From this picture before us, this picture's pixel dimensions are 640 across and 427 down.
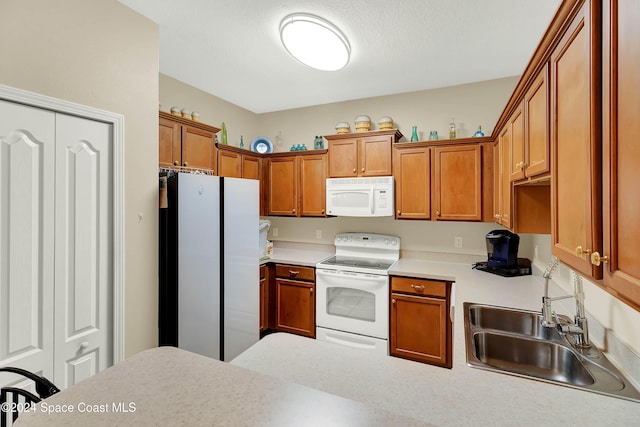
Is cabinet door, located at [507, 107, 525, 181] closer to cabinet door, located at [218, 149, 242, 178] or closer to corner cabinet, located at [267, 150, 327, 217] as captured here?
corner cabinet, located at [267, 150, 327, 217]

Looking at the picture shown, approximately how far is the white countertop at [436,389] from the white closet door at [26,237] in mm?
1128

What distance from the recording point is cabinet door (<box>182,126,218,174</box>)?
249 centimetres

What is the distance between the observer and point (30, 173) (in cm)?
142

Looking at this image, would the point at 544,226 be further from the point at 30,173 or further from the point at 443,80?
the point at 30,173

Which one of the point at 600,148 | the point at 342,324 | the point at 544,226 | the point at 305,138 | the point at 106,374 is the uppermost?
the point at 305,138

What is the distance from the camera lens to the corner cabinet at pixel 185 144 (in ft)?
7.54

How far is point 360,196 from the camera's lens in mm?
3041

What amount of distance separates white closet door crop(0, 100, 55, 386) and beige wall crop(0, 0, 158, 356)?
0.21 metres

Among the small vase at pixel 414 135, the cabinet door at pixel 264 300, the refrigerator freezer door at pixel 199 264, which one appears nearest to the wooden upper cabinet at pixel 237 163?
the refrigerator freezer door at pixel 199 264

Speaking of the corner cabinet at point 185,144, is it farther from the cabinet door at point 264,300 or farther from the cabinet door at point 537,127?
the cabinet door at point 537,127

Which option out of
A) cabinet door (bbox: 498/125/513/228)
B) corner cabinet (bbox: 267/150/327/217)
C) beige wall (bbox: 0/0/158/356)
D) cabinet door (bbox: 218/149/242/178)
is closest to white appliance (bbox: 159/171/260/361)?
beige wall (bbox: 0/0/158/356)

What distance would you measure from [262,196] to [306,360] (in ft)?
8.88

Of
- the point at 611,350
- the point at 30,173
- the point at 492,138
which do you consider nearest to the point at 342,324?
the point at 611,350

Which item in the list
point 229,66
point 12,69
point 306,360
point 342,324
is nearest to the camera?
point 306,360
